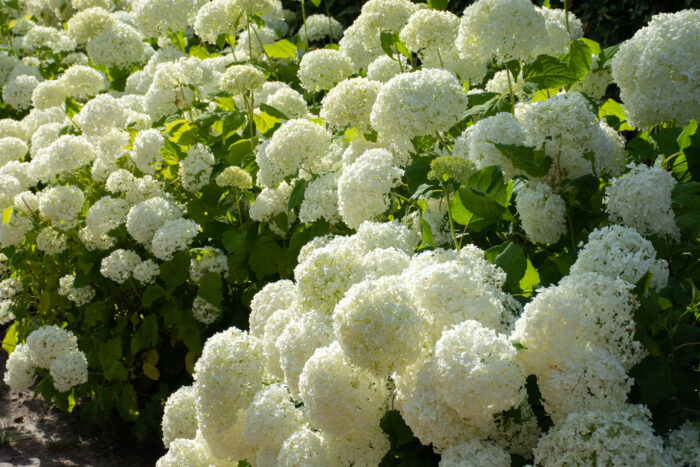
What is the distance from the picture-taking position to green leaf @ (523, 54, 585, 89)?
9.27 feet

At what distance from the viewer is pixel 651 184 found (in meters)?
2.02

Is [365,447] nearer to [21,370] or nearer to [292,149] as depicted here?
[292,149]

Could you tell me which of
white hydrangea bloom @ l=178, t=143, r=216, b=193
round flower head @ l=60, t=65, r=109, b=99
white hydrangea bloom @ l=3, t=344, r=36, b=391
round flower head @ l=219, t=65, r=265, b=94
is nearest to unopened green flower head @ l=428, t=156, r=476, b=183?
round flower head @ l=219, t=65, r=265, b=94

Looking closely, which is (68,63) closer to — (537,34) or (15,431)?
(15,431)

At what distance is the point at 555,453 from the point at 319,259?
886mm

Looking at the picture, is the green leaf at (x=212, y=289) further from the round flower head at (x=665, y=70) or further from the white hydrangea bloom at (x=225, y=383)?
the round flower head at (x=665, y=70)

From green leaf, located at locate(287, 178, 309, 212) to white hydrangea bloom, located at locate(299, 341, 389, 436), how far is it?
50.1 inches

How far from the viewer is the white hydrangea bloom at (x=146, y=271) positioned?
3738 millimetres

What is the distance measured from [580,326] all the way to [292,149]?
163 cm

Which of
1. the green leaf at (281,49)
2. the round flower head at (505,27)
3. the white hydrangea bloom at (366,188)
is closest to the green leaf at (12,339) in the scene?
the green leaf at (281,49)

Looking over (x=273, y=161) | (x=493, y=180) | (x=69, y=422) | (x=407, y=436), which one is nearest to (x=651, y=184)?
(x=493, y=180)

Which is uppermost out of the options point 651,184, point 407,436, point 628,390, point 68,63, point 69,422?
point 651,184

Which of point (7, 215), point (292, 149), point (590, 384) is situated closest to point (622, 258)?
point (590, 384)

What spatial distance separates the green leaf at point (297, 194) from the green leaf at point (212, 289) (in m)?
0.70
